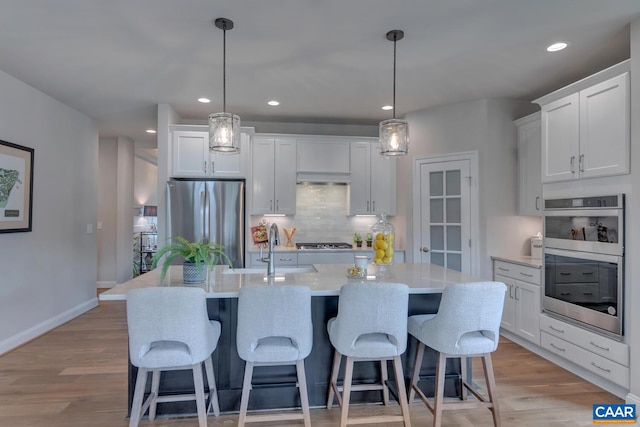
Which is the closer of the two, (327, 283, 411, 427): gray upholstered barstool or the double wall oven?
(327, 283, 411, 427): gray upholstered barstool

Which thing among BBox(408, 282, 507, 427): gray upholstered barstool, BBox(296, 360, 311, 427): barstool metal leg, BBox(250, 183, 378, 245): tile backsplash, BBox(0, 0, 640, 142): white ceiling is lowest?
BBox(296, 360, 311, 427): barstool metal leg

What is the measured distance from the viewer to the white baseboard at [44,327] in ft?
11.5

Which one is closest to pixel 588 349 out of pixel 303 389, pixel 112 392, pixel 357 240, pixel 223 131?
pixel 303 389

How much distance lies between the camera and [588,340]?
2.79 metres

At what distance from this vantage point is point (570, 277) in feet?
9.80

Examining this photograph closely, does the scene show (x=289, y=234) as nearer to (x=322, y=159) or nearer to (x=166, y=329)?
(x=322, y=159)

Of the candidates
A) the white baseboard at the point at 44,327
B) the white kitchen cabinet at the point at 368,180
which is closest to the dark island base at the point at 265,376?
the white baseboard at the point at 44,327

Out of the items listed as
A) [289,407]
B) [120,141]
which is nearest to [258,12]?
[289,407]

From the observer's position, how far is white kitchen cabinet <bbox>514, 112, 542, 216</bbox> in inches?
149

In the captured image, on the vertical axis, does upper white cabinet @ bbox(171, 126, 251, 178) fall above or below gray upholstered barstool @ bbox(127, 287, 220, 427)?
above

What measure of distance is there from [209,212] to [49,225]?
184 centimetres

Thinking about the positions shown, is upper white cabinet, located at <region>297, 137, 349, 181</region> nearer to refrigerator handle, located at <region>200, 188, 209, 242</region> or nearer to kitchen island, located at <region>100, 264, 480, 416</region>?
refrigerator handle, located at <region>200, 188, 209, 242</region>

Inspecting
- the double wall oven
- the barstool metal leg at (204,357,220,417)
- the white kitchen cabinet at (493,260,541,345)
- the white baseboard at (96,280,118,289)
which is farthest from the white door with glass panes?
the white baseboard at (96,280,118,289)

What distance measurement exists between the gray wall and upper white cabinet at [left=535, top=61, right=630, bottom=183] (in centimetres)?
513
